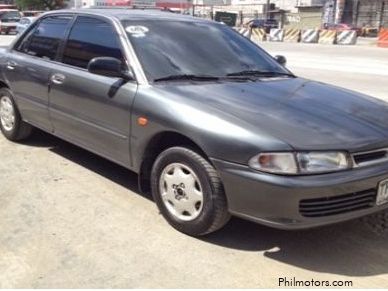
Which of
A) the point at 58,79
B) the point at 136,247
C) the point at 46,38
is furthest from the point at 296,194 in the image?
the point at 46,38

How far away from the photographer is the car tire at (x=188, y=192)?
3818mm

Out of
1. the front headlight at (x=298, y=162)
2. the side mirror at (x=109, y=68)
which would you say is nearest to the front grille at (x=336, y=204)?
the front headlight at (x=298, y=162)

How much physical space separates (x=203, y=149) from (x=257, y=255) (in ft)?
2.67

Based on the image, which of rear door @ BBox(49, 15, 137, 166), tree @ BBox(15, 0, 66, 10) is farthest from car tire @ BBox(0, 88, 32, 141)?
tree @ BBox(15, 0, 66, 10)

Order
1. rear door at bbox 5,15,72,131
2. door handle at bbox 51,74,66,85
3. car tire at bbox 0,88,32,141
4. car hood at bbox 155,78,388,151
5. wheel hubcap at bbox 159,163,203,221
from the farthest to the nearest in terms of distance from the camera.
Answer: car tire at bbox 0,88,32,141
rear door at bbox 5,15,72,131
door handle at bbox 51,74,66,85
wheel hubcap at bbox 159,163,203,221
car hood at bbox 155,78,388,151

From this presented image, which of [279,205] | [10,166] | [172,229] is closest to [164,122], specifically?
[172,229]

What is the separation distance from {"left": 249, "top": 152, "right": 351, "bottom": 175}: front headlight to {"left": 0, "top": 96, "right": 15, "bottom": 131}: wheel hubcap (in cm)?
372

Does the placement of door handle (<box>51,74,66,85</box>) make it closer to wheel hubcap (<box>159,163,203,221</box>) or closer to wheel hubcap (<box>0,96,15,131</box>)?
wheel hubcap (<box>0,96,15,131</box>)

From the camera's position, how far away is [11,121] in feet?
21.2

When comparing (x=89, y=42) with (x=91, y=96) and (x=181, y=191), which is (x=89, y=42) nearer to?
(x=91, y=96)

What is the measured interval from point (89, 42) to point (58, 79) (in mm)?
488

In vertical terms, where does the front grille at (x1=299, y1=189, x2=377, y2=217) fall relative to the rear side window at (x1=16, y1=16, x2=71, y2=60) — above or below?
below

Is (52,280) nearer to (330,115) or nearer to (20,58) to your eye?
(330,115)

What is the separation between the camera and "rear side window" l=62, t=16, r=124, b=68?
4.88 metres
